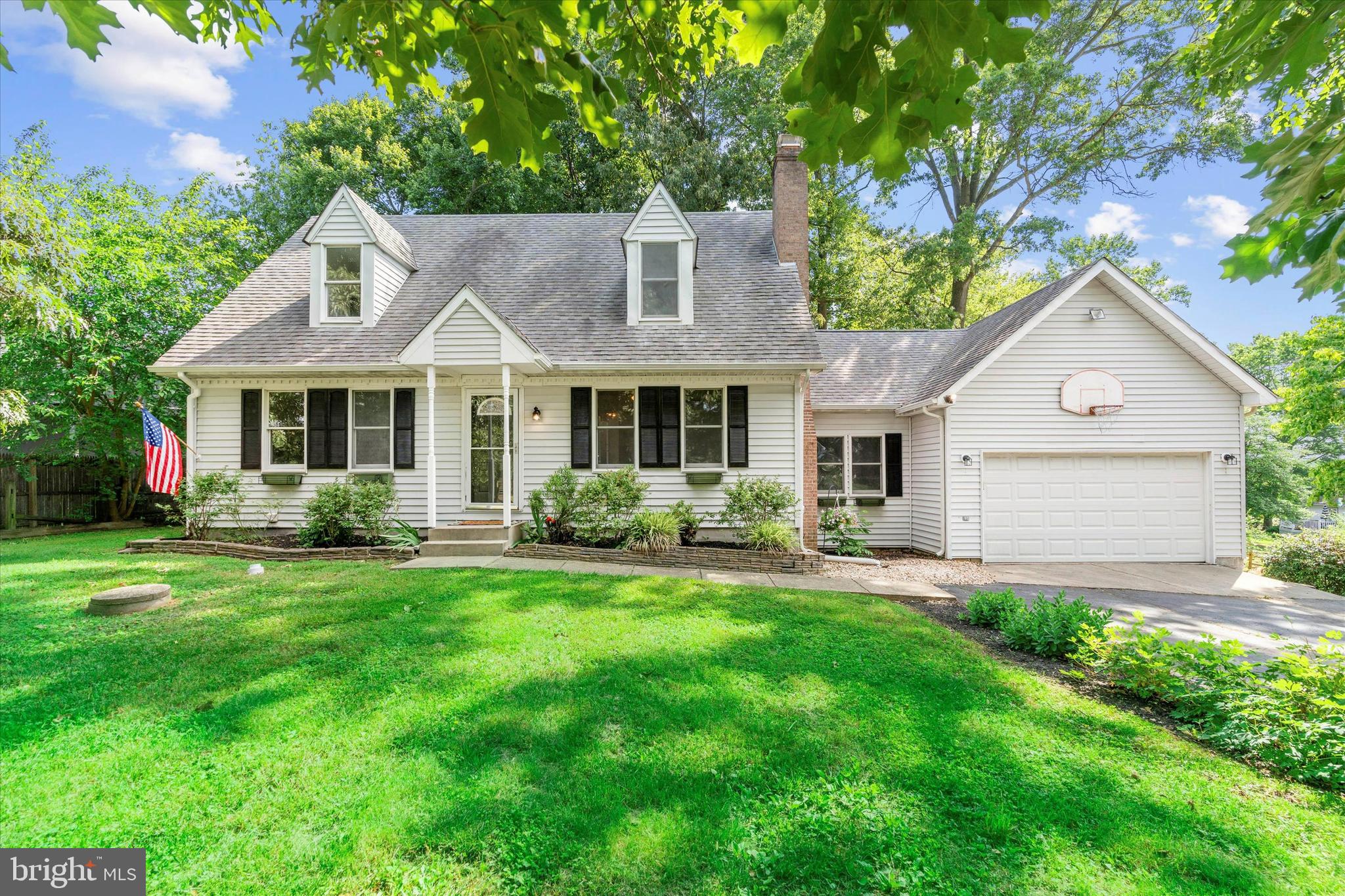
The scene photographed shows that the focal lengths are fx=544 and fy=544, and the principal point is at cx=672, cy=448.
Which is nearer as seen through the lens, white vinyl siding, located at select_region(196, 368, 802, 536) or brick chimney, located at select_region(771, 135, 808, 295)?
white vinyl siding, located at select_region(196, 368, 802, 536)

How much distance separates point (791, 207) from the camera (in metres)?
11.9

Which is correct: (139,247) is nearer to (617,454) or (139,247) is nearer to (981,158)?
(617,454)

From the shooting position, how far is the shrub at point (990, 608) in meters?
5.75

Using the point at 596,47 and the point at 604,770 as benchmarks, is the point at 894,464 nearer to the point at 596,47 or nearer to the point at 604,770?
the point at 604,770

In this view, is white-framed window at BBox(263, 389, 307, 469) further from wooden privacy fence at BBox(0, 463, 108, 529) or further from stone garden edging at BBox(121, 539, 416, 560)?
wooden privacy fence at BBox(0, 463, 108, 529)

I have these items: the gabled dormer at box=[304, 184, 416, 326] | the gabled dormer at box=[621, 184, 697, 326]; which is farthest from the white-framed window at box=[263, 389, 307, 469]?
the gabled dormer at box=[621, 184, 697, 326]

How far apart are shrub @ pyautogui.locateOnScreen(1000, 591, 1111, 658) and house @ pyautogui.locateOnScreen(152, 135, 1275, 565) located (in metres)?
5.14

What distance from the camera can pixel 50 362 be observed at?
1302 centimetres

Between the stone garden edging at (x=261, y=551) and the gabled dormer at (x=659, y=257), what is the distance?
6068 millimetres

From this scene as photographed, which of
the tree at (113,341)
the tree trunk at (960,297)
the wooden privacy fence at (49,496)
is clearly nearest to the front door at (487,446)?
the tree at (113,341)

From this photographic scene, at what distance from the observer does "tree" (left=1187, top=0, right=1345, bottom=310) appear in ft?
5.38

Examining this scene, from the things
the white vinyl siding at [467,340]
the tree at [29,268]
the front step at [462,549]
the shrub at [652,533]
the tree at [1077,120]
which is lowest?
the front step at [462,549]

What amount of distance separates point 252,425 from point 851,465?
1260 centimetres

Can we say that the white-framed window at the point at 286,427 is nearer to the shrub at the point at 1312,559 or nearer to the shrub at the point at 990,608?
the shrub at the point at 990,608
